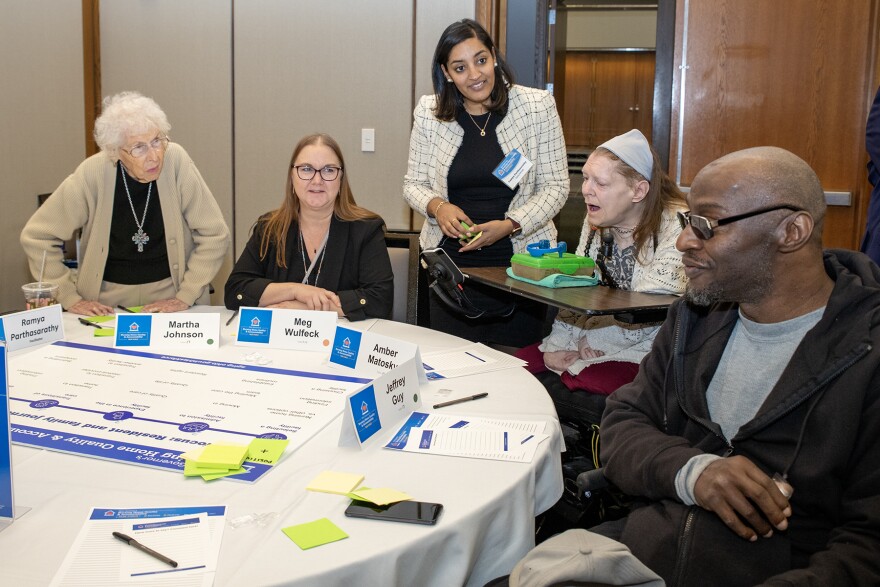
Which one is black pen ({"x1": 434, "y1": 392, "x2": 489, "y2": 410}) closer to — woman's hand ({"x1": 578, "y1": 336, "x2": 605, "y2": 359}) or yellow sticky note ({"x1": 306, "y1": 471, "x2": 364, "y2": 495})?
yellow sticky note ({"x1": 306, "y1": 471, "x2": 364, "y2": 495})

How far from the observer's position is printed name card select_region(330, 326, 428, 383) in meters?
1.96

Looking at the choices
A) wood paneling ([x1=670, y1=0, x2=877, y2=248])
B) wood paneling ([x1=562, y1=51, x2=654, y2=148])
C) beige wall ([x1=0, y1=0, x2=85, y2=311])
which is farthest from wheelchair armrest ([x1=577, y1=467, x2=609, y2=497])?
wood paneling ([x1=562, y1=51, x2=654, y2=148])

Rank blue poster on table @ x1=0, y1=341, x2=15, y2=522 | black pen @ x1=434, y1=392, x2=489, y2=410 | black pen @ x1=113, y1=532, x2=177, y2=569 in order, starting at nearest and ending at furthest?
1. black pen @ x1=113, y1=532, x2=177, y2=569
2. blue poster on table @ x1=0, y1=341, x2=15, y2=522
3. black pen @ x1=434, y1=392, x2=489, y2=410

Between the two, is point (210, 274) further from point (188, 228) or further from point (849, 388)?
point (849, 388)

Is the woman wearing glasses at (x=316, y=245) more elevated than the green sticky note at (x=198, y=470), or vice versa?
the woman wearing glasses at (x=316, y=245)

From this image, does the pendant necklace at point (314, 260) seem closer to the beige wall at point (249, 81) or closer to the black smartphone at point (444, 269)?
the black smartphone at point (444, 269)

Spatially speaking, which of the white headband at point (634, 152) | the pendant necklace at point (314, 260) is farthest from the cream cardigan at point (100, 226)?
the white headband at point (634, 152)

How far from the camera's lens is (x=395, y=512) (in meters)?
1.26

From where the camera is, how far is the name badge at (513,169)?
3.11 meters

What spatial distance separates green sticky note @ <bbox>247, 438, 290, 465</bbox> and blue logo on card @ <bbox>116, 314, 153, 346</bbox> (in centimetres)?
90

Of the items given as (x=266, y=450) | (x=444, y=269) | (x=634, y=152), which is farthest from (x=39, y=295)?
(x=634, y=152)

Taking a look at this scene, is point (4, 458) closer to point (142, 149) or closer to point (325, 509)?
point (325, 509)

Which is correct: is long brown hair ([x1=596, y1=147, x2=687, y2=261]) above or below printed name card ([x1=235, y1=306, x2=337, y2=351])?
above

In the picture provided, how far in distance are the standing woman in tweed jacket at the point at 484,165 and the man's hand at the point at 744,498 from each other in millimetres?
1725
